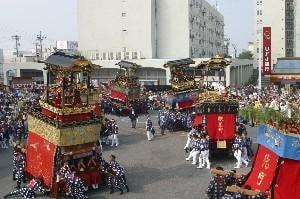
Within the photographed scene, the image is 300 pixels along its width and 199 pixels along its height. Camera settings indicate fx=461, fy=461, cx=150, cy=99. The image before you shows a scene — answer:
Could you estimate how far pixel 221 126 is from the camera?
68.9ft

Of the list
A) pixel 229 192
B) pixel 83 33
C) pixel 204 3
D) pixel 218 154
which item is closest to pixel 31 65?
pixel 83 33

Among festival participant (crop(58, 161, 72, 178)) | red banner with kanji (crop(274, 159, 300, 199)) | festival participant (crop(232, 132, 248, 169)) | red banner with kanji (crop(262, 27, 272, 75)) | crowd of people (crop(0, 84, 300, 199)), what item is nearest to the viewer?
red banner with kanji (crop(274, 159, 300, 199))

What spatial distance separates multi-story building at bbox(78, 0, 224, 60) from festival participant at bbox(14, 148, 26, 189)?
157 ft

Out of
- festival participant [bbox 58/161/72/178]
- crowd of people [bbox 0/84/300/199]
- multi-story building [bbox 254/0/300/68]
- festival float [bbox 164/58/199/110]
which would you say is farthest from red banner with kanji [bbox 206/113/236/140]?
multi-story building [bbox 254/0/300/68]

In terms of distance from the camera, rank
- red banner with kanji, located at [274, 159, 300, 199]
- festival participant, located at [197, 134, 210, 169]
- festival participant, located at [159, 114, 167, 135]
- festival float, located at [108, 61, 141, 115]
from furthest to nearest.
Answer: festival float, located at [108, 61, 141, 115]
festival participant, located at [159, 114, 167, 135]
festival participant, located at [197, 134, 210, 169]
red banner with kanji, located at [274, 159, 300, 199]

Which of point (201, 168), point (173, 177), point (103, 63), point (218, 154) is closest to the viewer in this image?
point (173, 177)

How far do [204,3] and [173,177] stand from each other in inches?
2498

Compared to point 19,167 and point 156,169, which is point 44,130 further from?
point 156,169

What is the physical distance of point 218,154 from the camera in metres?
21.6

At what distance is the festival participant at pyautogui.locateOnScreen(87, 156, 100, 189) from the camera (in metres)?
16.7

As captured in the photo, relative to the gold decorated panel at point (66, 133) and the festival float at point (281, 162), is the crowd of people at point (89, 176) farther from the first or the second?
the festival float at point (281, 162)

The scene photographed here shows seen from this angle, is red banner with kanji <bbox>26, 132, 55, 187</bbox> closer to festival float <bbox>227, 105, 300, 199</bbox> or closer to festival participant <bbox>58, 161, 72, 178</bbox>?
festival participant <bbox>58, 161, 72, 178</bbox>

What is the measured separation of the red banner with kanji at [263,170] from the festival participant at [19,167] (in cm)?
834

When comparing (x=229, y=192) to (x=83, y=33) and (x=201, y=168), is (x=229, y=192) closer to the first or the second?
(x=201, y=168)
